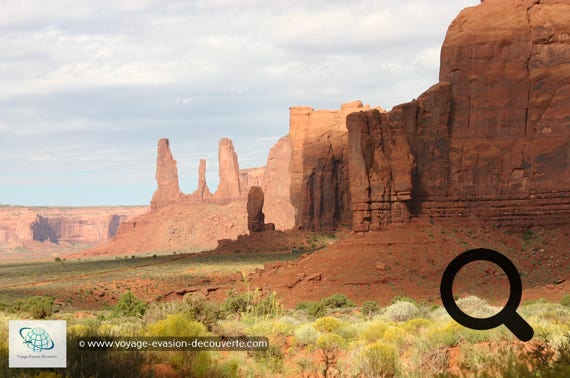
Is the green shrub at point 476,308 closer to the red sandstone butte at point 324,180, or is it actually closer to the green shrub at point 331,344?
the green shrub at point 331,344

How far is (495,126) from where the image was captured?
5597 centimetres

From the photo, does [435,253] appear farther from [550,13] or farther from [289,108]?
[289,108]

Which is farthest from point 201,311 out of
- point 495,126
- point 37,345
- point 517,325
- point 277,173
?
point 277,173

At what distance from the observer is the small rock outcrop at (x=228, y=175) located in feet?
622

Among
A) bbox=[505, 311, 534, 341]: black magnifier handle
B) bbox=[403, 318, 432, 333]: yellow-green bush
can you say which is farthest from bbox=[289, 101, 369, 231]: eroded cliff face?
bbox=[505, 311, 534, 341]: black magnifier handle

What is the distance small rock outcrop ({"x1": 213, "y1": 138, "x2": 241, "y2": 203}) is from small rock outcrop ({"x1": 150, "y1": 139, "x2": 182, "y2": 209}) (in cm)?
982

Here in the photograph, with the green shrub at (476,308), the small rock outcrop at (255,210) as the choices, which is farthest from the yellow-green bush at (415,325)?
the small rock outcrop at (255,210)

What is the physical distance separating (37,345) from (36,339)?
445mm

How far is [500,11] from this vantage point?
57.1m

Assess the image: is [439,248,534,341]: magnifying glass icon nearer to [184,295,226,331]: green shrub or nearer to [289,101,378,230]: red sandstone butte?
[184,295,226,331]: green shrub

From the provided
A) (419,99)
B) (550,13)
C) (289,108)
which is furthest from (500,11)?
(289,108)

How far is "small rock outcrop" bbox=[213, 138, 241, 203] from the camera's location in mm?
189500

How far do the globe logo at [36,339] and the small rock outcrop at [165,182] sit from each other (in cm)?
17617

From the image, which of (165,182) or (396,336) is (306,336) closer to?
(396,336)
